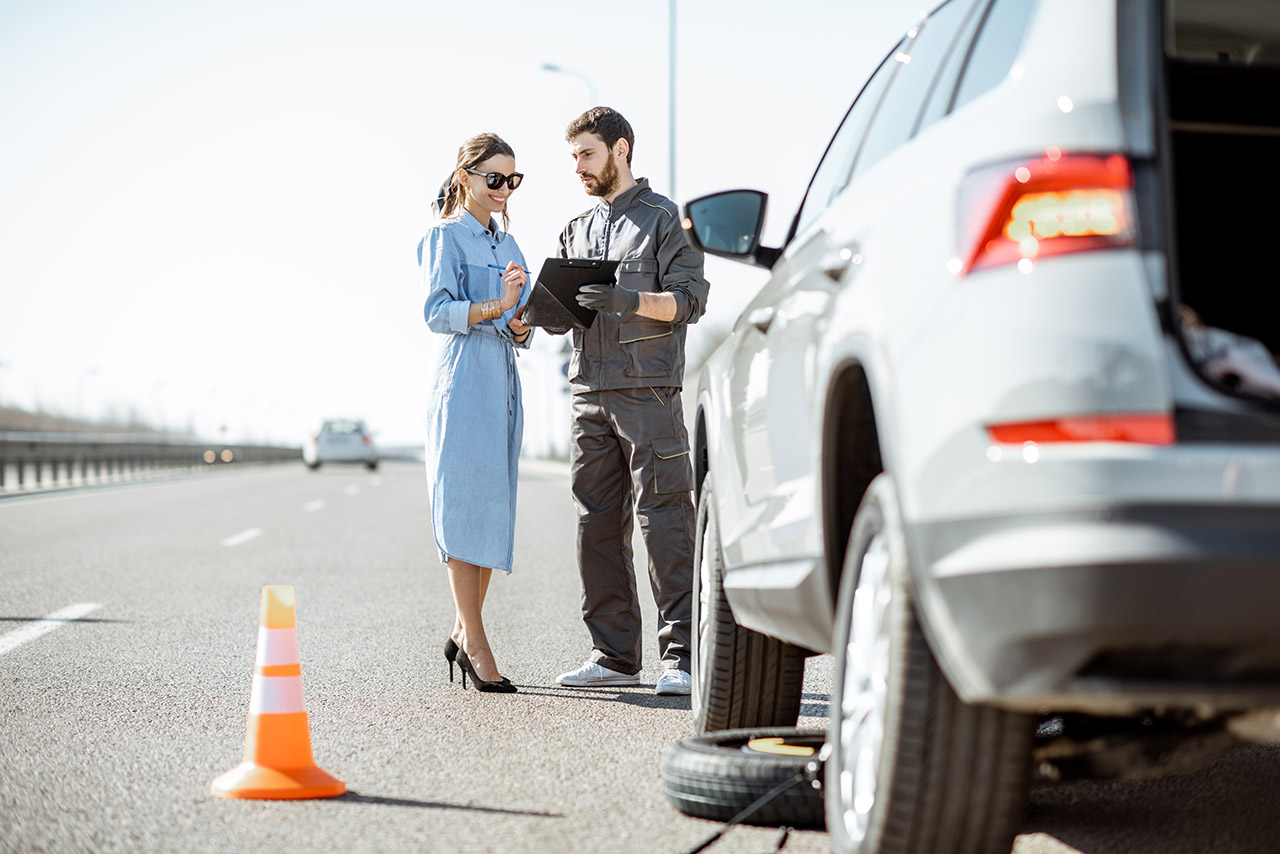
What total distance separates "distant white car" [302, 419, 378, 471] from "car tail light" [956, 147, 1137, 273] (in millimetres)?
39777

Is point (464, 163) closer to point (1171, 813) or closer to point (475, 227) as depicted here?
point (475, 227)

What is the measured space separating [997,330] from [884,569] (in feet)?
1.98

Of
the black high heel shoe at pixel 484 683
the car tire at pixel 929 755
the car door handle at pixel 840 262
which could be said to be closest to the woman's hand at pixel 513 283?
the black high heel shoe at pixel 484 683

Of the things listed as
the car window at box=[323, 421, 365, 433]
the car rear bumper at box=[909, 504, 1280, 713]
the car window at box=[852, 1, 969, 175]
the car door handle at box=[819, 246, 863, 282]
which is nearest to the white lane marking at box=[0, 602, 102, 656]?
the car window at box=[852, 1, 969, 175]

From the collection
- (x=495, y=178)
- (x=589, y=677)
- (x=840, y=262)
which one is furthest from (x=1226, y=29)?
(x=589, y=677)

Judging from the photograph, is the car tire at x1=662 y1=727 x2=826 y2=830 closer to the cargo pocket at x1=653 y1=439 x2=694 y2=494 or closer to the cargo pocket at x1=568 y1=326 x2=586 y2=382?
the cargo pocket at x1=653 y1=439 x2=694 y2=494

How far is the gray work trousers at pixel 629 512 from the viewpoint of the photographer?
5902 mm

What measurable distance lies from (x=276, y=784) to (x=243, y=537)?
10738 millimetres

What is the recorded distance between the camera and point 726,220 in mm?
4156

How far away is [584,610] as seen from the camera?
6.13m

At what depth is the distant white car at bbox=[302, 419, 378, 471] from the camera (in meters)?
41.1

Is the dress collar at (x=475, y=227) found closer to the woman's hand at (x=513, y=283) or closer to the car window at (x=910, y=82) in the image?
the woman's hand at (x=513, y=283)

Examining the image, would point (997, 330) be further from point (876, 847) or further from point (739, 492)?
point (739, 492)

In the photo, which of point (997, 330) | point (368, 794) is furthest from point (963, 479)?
point (368, 794)
